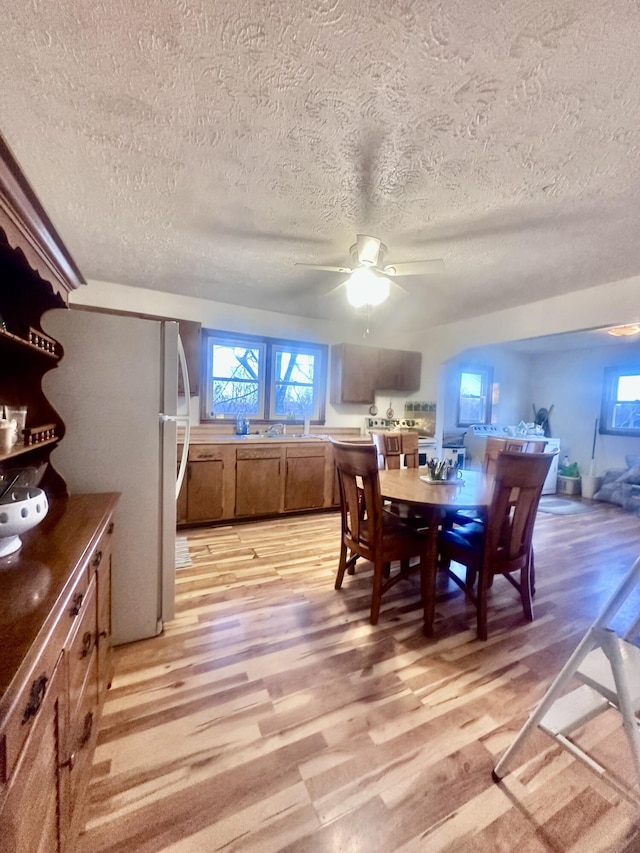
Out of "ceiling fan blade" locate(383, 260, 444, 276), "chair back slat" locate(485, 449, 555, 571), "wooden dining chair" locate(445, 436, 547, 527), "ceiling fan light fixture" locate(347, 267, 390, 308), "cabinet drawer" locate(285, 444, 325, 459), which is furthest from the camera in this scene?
"cabinet drawer" locate(285, 444, 325, 459)

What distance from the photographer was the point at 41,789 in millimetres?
701

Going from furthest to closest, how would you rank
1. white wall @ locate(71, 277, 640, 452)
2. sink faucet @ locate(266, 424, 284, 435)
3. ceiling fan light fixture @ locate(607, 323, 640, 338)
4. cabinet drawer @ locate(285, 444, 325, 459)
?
1. sink faucet @ locate(266, 424, 284, 435)
2. cabinet drawer @ locate(285, 444, 325, 459)
3. white wall @ locate(71, 277, 640, 452)
4. ceiling fan light fixture @ locate(607, 323, 640, 338)

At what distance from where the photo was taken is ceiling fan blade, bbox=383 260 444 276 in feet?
7.30

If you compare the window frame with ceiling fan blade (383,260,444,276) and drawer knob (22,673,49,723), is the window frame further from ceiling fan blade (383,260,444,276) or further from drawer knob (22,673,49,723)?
drawer knob (22,673,49,723)

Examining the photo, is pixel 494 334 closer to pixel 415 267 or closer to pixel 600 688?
pixel 415 267

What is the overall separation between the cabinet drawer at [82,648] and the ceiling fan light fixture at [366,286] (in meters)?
2.24

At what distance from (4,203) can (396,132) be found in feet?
4.69

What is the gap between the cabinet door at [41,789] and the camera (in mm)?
551

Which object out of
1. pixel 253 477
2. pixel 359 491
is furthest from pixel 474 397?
pixel 359 491

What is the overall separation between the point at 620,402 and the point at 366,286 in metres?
5.31

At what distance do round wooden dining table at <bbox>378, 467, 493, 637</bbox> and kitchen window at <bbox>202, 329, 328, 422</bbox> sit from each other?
2264 mm

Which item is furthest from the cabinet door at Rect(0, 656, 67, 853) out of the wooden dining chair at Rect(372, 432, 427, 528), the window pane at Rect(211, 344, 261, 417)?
the window pane at Rect(211, 344, 261, 417)

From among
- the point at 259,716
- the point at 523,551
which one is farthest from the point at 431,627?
the point at 259,716

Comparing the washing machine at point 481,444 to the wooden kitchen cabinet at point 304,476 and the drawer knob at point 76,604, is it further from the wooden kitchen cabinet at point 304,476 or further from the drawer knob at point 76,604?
the drawer knob at point 76,604
